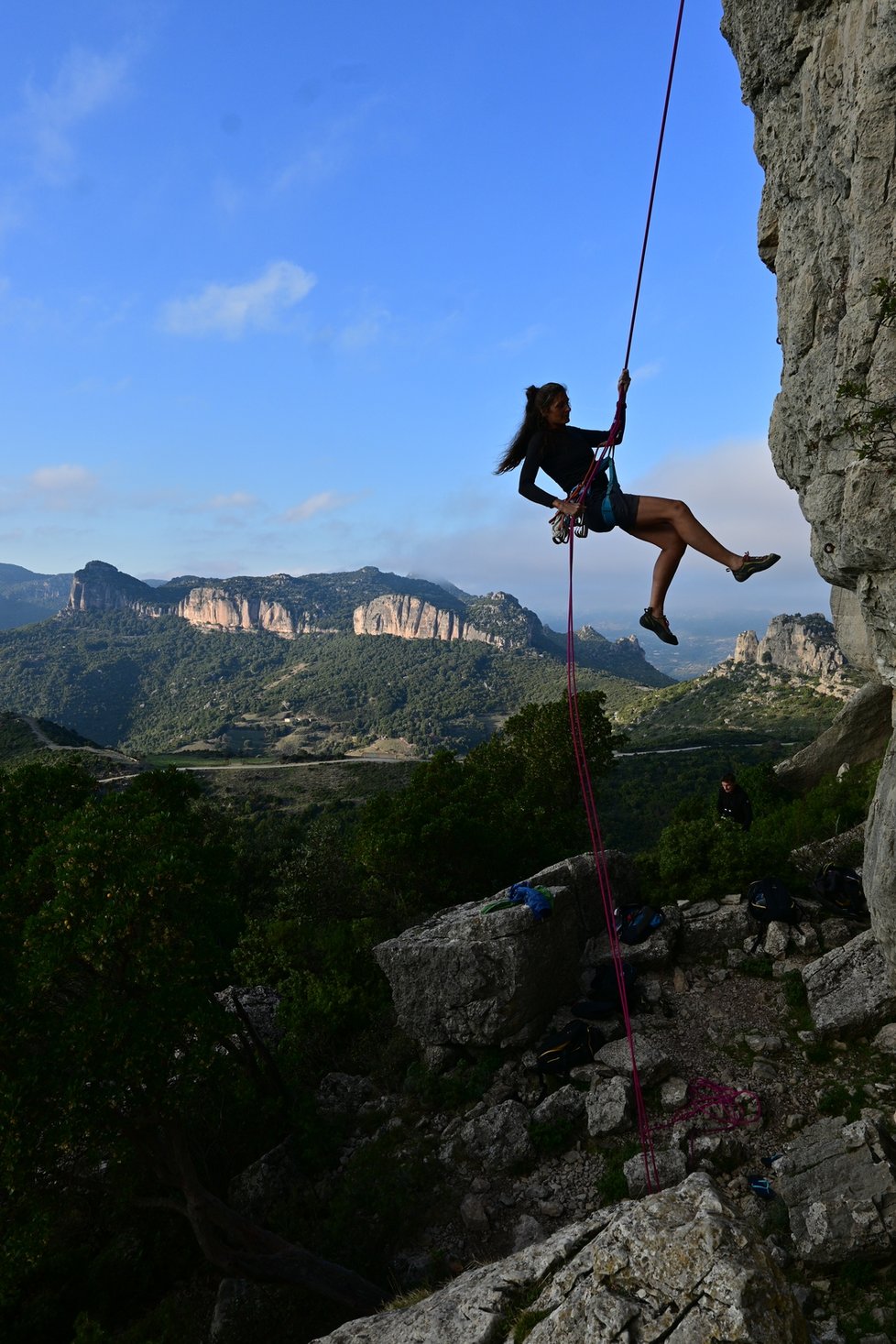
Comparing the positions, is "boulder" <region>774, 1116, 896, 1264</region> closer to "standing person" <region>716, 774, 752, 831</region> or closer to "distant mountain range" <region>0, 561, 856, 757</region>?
"standing person" <region>716, 774, 752, 831</region>

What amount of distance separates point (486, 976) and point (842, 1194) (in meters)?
6.26

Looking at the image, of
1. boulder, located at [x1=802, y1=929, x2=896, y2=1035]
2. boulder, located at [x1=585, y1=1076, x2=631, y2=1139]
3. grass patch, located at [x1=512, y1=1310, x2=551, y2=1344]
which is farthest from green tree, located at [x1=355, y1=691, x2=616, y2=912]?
grass patch, located at [x1=512, y1=1310, x2=551, y2=1344]

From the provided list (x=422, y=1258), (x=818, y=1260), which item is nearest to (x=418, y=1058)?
(x=422, y=1258)

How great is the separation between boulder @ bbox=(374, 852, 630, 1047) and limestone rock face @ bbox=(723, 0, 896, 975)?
20.3 feet

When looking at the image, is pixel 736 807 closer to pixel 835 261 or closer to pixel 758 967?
pixel 758 967

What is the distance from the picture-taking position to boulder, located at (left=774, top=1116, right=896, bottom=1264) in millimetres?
6277

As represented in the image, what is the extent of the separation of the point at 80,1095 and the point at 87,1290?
4.97m

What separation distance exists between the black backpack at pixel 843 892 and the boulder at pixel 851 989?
1543mm

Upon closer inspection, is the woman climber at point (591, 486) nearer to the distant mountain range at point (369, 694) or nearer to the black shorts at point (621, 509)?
the black shorts at point (621, 509)

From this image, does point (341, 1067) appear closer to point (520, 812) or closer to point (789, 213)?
point (520, 812)

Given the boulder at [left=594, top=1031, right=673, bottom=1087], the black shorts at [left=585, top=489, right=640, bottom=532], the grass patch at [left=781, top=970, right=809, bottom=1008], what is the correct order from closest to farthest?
the black shorts at [left=585, top=489, right=640, bottom=532] → the boulder at [left=594, top=1031, right=673, bottom=1087] → the grass patch at [left=781, top=970, right=809, bottom=1008]

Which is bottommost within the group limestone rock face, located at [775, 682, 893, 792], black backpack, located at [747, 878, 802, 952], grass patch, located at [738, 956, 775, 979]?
grass patch, located at [738, 956, 775, 979]

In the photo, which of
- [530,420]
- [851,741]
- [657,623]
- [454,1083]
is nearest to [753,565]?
[657,623]

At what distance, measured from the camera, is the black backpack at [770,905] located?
39.5 feet
